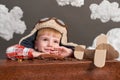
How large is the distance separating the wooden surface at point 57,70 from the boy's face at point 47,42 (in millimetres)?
119

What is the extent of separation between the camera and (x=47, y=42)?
3.76ft

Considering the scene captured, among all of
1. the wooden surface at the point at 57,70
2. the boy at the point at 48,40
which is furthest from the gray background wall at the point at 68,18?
the wooden surface at the point at 57,70

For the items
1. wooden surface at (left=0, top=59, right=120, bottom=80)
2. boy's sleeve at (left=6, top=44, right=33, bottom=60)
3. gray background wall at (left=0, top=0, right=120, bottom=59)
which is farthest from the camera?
gray background wall at (left=0, top=0, right=120, bottom=59)

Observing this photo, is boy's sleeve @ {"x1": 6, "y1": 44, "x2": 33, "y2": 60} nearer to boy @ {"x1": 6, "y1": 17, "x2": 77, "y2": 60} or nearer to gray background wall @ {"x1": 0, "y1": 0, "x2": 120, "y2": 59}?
boy @ {"x1": 6, "y1": 17, "x2": 77, "y2": 60}

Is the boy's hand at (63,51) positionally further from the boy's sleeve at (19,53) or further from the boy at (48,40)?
the boy's sleeve at (19,53)

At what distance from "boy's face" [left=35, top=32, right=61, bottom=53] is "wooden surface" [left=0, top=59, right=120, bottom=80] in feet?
0.39

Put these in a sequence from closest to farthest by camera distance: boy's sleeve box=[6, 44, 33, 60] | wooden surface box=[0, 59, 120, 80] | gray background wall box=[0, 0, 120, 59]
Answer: wooden surface box=[0, 59, 120, 80], boy's sleeve box=[6, 44, 33, 60], gray background wall box=[0, 0, 120, 59]

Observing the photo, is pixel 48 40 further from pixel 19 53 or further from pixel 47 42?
pixel 19 53

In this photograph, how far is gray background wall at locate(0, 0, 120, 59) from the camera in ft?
4.53

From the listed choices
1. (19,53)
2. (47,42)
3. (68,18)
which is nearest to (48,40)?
(47,42)

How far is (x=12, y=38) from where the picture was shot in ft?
4.55

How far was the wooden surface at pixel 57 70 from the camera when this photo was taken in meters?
0.95

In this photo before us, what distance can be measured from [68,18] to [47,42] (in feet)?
1.01

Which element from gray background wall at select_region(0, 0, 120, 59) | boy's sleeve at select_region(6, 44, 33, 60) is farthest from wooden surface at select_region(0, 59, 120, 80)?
gray background wall at select_region(0, 0, 120, 59)
